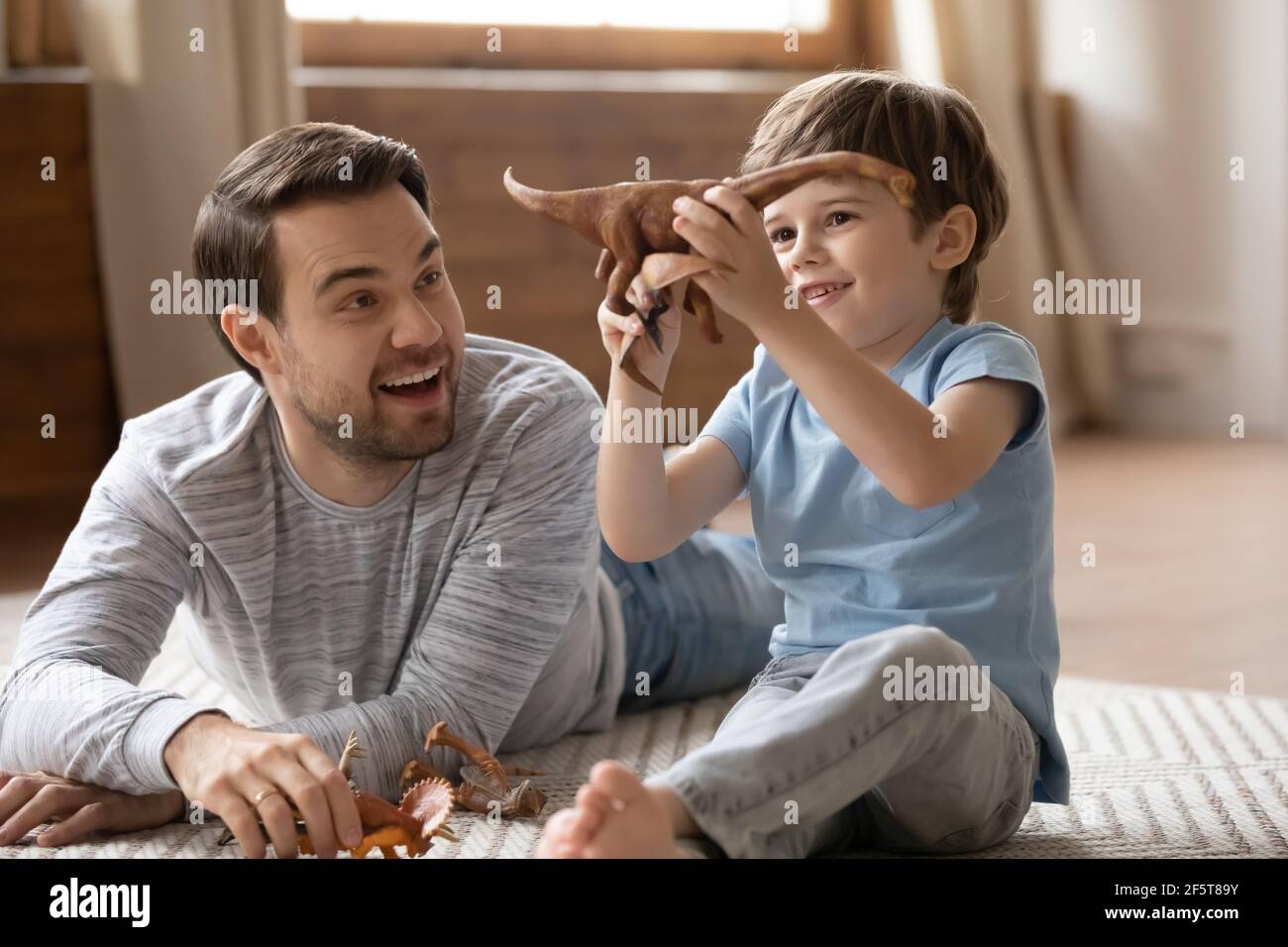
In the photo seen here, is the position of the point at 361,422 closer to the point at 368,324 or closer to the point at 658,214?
the point at 368,324

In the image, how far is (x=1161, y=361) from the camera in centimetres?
362

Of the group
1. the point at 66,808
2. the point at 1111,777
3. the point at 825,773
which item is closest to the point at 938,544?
the point at 825,773

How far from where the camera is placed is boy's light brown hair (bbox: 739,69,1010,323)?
1.12 m

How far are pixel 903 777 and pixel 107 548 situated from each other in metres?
0.69

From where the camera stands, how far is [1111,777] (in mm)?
1368

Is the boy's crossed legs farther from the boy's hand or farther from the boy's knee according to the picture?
the boy's hand

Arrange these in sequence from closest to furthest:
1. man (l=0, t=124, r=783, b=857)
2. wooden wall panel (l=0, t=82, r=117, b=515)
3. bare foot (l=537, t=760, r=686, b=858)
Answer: bare foot (l=537, t=760, r=686, b=858) < man (l=0, t=124, r=783, b=857) < wooden wall panel (l=0, t=82, r=117, b=515)

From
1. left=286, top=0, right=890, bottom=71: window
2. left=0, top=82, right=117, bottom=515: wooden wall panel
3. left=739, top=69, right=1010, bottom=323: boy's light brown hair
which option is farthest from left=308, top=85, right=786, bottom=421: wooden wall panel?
left=739, top=69, right=1010, bottom=323: boy's light brown hair

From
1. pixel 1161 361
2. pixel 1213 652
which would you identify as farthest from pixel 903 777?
pixel 1161 361

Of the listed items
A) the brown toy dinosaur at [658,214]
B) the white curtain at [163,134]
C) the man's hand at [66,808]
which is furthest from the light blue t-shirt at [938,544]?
the white curtain at [163,134]

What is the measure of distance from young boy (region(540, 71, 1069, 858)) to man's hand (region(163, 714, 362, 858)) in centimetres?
26

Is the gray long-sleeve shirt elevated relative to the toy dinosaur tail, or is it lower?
lower

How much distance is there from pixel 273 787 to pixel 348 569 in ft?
1.04

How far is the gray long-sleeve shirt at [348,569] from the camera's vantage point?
125cm
